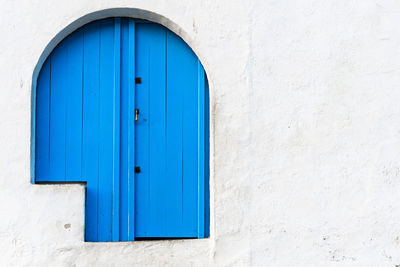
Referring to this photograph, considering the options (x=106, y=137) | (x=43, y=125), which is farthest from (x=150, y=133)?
(x=43, y=125)

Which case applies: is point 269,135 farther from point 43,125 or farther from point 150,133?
point 43,125

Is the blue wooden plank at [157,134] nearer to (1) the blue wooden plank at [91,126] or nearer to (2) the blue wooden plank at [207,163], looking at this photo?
(2) the blue wooden plank at [207,163]

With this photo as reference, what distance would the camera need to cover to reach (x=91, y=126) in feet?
10.7

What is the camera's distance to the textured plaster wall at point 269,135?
309 cm

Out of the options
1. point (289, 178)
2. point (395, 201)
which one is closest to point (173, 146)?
point (289, 178)

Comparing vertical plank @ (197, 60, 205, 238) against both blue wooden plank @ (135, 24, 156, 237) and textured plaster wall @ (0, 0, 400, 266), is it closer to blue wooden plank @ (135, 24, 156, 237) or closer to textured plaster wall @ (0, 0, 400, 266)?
textured plaster wall @ (0, 0, 400, 266)

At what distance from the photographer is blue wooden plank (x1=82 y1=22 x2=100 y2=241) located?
3242 mm

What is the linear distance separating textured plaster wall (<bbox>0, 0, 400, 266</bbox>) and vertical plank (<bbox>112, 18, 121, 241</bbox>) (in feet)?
0.62

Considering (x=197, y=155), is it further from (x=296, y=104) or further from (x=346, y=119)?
(x=346, y=119)

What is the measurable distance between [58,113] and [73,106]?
0.44 ft

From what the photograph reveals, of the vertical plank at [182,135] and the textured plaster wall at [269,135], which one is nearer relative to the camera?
the textured plaster wall at [269,135]

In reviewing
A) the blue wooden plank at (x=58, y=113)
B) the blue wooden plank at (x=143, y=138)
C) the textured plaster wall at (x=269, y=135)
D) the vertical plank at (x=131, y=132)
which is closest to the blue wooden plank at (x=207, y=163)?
the textured plaster wall at (x=269, y=135)

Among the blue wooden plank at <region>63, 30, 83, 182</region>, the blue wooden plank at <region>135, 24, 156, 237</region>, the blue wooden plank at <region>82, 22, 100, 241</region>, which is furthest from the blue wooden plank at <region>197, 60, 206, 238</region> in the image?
the blue wooden plank at <region>63, 30, 83, 182</region>

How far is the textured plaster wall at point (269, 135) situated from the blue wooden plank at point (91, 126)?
16 cm
